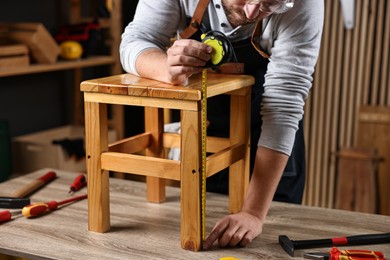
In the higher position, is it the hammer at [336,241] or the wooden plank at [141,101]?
the wooden plank at [141,101]

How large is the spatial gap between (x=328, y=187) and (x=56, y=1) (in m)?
1.98

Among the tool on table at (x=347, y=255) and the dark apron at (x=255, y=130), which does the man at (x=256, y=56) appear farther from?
the tool on table at (x=347, y=255)

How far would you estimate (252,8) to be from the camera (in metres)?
1.27

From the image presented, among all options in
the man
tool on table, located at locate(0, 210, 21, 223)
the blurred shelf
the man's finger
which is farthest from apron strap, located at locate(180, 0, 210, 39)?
the blurred shelf

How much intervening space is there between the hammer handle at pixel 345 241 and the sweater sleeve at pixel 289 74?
22cm

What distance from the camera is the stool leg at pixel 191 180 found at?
1.16 metres

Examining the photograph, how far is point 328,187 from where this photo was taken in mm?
3596

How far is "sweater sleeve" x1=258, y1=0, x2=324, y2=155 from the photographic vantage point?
134 centimetres

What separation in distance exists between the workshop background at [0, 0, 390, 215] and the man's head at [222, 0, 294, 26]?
6.20 ft

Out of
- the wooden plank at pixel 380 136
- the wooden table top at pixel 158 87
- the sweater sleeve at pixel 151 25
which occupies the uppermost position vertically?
the sweater sleeve at pixel 151 25

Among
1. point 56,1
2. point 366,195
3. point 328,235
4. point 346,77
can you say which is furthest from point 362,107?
point 328,235

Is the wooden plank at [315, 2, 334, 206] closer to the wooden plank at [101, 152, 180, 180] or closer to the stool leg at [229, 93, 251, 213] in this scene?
the stool leg at [229, 93, 251, 213]

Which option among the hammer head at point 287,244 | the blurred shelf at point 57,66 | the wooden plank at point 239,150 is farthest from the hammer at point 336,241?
the blurred shelf at point 57,66

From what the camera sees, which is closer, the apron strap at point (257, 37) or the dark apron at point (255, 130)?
the apron strap at point (257, 37)
